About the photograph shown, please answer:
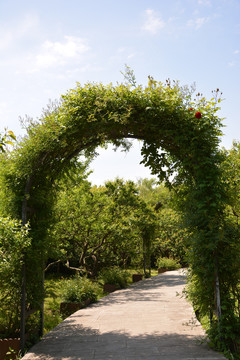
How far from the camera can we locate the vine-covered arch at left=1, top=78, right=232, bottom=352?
496cm

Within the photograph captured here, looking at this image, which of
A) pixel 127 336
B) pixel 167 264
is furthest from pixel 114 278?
pixel 167 264

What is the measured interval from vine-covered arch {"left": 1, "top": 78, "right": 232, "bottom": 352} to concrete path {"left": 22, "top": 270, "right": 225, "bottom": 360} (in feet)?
2.47

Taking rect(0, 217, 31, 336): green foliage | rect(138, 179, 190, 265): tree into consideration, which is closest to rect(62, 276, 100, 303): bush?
rect(0, 217, 31, 336): green foliage

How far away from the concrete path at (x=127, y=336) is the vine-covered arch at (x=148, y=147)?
75cm

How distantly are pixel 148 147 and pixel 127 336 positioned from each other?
3.57m

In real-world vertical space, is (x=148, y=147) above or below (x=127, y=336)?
above

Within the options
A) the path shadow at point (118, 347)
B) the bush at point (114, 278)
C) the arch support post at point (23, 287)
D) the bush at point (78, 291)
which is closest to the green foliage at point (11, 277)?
the arch support post at point (23, 287)

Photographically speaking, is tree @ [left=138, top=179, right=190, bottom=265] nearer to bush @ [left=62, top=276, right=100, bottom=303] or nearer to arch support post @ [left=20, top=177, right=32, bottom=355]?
arch support post @ [left=20, top=177, right=32, bottom=355]

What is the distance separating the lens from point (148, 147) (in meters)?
5.93

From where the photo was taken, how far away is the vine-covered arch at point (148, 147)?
195 inches

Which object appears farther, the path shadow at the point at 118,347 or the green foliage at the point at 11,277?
the green foliage at the point at 11,277

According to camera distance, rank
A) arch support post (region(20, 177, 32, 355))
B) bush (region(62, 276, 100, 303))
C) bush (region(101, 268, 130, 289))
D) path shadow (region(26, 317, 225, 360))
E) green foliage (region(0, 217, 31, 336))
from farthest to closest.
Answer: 1. bush (region(101, 268, 130, 289))
2. bush (region(62, 276, 100, 303))
3. arch support post (region(20, 177, 32, 355))
4. green foliage (region(0, 217, 31, 336))
5. path shadow (region(26, 317, 225, 360))

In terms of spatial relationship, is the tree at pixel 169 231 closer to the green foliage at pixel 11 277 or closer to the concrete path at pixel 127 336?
the concrete path at pixel 127 336

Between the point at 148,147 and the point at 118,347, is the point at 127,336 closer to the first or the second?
the point at 118,347
